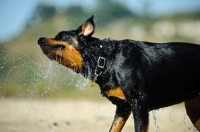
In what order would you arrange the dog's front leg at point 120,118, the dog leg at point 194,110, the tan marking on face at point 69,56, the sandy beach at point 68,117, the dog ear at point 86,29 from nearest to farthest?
the tan marking on face at point 69,56 → the dog ear at point 86,29 → the dog's front leg at point 120,118 → the dog leg at point 194,110 → the sandy beach at point 68,117

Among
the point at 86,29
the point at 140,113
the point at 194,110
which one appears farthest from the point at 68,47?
the point at 194,110

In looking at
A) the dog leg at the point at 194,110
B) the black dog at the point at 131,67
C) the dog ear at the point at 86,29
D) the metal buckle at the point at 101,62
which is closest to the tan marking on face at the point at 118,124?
the black dog at the point at 131,67

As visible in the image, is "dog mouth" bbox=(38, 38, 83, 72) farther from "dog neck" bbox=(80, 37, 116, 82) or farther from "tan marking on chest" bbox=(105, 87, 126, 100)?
"tan marking on chest" bbox=(105, 87, 126, 100)

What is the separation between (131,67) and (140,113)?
0.67 metres

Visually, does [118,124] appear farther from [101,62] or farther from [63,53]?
[63,53]

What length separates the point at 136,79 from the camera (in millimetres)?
6902

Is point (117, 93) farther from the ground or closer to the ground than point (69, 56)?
closer to the ground

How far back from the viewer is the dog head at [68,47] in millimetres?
6965

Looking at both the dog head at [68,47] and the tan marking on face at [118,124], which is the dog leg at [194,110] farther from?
the dog head at [68,47]

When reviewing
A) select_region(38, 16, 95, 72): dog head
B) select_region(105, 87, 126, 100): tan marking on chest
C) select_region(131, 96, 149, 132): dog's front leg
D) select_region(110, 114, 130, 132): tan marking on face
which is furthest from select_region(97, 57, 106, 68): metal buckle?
select_region(110, 114, 130, 132): tan marking on face

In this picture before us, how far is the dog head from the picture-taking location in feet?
22.9

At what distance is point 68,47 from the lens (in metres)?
7.00

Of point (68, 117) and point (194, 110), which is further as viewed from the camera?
point (68, 117)

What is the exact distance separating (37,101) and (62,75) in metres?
2.17
